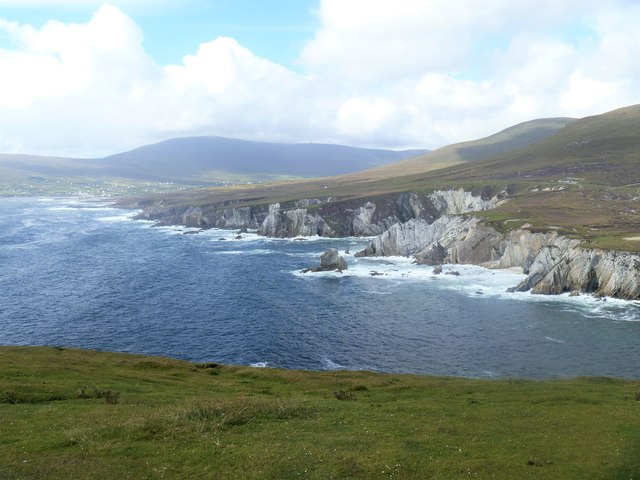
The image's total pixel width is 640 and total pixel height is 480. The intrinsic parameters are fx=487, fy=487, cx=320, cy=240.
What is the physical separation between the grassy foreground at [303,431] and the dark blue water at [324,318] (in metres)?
21.7

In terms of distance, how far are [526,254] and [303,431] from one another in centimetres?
11479

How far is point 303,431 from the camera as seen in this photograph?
32031 mm

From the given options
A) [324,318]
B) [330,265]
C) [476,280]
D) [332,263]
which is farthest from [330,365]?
[332,263]

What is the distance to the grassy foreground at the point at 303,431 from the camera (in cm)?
2616

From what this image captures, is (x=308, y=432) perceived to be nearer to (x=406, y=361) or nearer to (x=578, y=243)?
(x=406, y=361)

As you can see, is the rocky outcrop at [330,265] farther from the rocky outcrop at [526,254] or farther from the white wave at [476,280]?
the rocky outcrop at [526,254]

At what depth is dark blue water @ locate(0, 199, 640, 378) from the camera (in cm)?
7344

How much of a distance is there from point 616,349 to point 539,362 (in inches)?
540

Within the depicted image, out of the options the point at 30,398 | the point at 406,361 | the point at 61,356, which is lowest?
the point at 406,361

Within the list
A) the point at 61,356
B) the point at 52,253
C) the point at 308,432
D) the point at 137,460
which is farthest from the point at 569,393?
the point at 52,253

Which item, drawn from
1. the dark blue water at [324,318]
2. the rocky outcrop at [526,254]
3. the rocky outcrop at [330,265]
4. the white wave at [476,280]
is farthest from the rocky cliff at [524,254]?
the rocky outcrop at [330,265]

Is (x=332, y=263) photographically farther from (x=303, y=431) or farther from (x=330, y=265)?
(x=303, y=431)

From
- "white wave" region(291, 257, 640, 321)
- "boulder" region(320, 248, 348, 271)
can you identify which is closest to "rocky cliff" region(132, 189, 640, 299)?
"white wave" region(291, 257, 640, 321)

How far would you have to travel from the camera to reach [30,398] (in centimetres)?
3912
